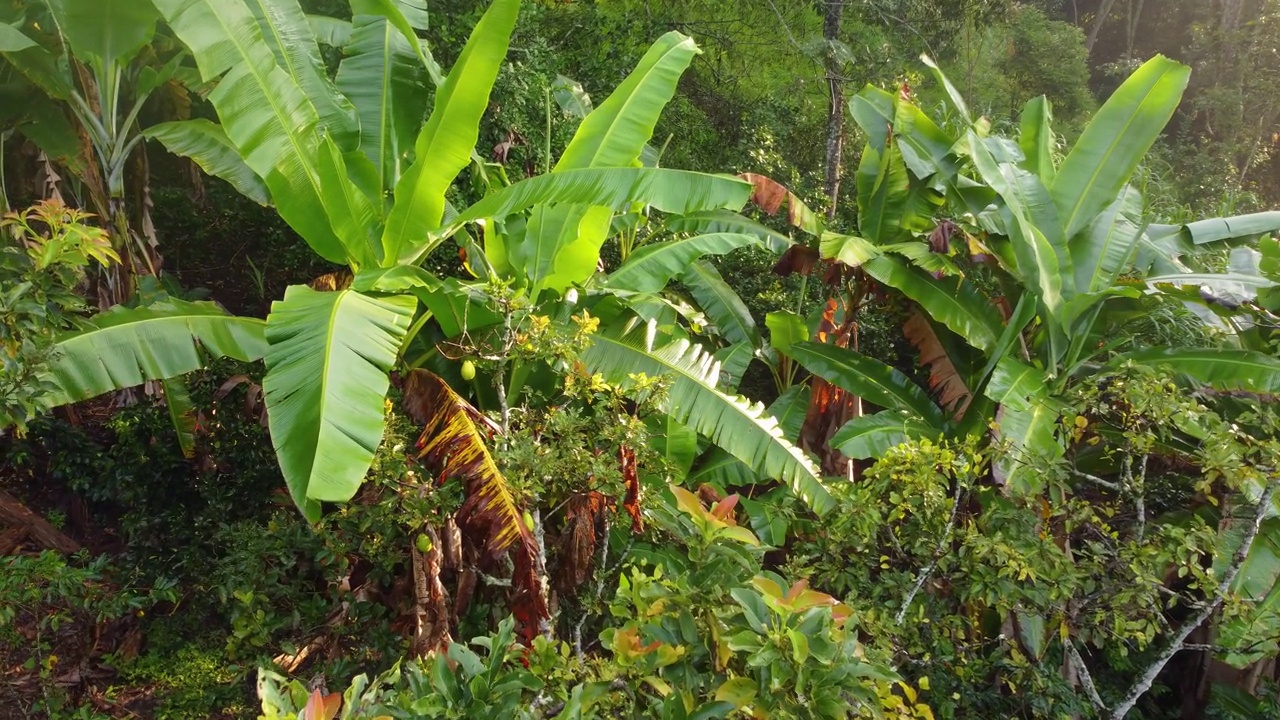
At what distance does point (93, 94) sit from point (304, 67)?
80.1 inches

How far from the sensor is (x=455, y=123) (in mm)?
4082

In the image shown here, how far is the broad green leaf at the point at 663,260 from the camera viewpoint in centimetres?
504

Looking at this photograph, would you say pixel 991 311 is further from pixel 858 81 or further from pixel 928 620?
pixel 858 81

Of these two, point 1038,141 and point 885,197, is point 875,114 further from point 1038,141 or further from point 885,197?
point 1038,141

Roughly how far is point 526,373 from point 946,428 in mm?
2740

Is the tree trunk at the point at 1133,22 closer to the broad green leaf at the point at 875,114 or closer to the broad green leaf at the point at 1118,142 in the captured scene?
the broad green leaf at the point at 1118,142

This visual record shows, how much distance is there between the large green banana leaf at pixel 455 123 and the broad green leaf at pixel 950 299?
2.60 meters

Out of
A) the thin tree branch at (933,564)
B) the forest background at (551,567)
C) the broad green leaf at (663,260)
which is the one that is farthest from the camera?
the broad green leaf at (663,260)

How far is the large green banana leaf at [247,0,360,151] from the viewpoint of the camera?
429 centimetres

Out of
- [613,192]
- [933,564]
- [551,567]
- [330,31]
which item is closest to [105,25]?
[330,31]

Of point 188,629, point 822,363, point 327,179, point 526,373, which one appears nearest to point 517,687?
point 526,373

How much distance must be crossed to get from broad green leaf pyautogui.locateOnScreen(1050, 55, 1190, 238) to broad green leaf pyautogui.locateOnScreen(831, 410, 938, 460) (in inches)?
67.6

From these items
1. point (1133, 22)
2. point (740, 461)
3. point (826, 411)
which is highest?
point (1133, 22)

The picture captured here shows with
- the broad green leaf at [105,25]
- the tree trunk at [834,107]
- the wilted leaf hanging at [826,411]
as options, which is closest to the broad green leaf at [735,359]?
the wilted leaf hanging at [826,411]
